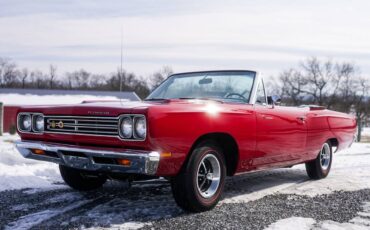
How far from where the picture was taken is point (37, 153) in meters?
4.88

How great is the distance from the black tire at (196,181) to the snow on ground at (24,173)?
2474 millimetres

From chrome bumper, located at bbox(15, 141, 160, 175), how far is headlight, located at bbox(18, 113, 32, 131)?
0.25 metres

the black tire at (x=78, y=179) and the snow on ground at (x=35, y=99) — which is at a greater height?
the black tire at (x=78, y=179)

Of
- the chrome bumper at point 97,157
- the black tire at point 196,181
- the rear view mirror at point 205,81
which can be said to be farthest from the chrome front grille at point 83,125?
the rear view mirror at point 205,81

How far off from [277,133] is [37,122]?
2.87 metres

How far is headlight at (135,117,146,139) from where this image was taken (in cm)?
412

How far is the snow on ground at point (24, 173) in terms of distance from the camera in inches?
253

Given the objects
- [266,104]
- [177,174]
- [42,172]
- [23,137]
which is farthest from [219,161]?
[42,172]

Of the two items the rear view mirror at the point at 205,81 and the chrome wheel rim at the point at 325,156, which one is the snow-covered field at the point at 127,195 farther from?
the rear view mirror at the point at 205,81

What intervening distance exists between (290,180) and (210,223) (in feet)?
10.3

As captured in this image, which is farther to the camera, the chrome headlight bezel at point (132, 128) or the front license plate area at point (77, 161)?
the front license plate area at point (77, 161)

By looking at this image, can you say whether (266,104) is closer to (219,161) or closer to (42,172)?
(219,161)

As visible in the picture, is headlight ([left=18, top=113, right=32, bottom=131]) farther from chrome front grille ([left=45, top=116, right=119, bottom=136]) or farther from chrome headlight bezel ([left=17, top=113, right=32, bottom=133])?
chrome front grille ([left=45, top=116, right=119, bottom=136])

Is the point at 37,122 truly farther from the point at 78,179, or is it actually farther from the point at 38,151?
the point at 78,179
